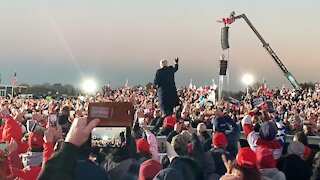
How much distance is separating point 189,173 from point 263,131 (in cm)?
201

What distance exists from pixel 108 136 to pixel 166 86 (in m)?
8.82

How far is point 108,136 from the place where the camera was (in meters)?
4.39

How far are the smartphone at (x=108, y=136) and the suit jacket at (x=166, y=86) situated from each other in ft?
27.7

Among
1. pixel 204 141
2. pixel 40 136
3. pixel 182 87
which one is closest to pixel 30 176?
pixel 40 136

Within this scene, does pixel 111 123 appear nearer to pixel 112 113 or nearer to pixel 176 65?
pixel 112 113

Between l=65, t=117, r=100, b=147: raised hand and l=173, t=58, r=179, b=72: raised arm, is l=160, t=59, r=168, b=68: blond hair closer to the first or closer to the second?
l=173, t=58, r=179, b=72: raised arm

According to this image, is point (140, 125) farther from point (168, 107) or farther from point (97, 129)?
point (97, 129)

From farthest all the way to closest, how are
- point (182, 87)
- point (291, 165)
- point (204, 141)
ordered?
point (182, 87) < point (204, 141) < point (291, 165)

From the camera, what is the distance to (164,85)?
1316 cm

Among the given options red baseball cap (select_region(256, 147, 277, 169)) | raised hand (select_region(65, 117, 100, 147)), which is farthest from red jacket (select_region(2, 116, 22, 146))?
raised hand (select_region(65, 117, 100, 147))

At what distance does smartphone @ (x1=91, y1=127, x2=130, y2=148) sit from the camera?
14.2ft

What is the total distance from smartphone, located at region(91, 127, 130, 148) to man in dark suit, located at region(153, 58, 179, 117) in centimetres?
833

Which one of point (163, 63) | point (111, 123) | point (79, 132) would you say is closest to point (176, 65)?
point (163, 63)

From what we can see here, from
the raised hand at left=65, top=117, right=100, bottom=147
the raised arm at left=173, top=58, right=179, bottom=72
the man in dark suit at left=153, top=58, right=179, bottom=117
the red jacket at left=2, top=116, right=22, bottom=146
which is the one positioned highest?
the raised arm at left=173, top=58, right=179, bottom=72
